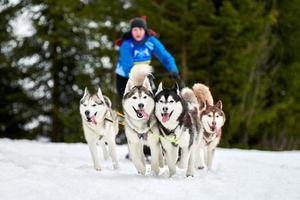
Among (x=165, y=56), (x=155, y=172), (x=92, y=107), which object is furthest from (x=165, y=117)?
(x=165, y=56)

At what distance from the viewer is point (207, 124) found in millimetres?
6719

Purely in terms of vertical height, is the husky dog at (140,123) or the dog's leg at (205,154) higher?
the husky dog at (140,123)

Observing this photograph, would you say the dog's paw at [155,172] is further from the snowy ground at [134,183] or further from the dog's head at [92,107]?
the dog's head at [92,107]

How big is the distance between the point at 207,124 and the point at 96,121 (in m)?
1.37

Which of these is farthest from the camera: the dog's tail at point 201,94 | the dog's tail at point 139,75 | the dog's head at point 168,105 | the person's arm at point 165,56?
the person's arm at point 165,56

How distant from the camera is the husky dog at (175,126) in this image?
5.64 metres

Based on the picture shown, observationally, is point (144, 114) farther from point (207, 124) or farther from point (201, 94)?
point (201, 94)

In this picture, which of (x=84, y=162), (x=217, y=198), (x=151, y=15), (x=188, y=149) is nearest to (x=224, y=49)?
(x=151, y=15)

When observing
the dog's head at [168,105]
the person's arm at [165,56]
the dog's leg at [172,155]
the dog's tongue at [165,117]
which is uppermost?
the person's arm at [165,56]

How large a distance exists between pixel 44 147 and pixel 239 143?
7.97 m

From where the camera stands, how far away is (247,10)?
14617mm

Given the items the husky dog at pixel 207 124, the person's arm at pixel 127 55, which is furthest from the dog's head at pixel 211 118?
the person's arm at pixel 127 55

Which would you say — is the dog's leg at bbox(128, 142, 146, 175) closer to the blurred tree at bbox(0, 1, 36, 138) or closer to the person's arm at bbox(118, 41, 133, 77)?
the person's arm at bbox(118, 41, 133, 77)

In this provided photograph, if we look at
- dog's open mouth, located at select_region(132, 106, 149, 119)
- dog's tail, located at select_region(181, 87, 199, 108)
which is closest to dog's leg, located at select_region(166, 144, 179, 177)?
dog's open mouth, located at select_region(132, 106, 149, 119)
